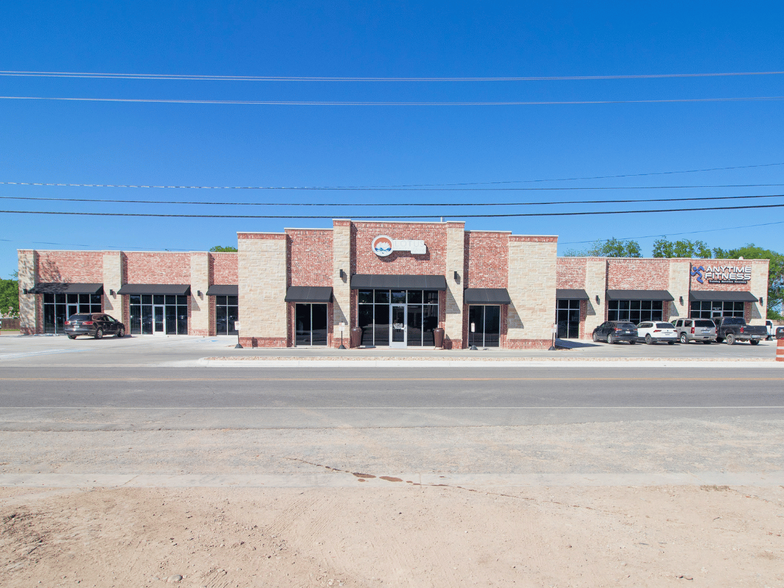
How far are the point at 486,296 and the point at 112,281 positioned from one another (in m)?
27.4

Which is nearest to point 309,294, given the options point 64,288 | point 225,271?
point 225,271

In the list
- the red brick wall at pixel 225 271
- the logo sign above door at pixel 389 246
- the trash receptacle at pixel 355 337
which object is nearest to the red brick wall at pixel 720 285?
the logo sign above door at pixel 389 246

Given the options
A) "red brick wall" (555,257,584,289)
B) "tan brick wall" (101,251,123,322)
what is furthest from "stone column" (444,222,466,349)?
"tan brick wall" (101,251,123,322)

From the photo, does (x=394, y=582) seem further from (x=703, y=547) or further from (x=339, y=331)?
(x=339, y=331)

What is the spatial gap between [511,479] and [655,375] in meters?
11.6

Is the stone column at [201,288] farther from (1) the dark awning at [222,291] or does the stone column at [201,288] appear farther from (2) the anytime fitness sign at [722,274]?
(2) the anytime fitness sign at [722,274]

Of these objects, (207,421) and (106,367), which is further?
(106,367)

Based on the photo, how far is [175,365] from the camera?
52.2 ft

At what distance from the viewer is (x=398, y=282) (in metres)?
24.4

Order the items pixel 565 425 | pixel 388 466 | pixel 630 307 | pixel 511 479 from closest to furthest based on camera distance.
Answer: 1. pixel 511 479
2. pixel 388 466
3. pixel 565 425
4. pixel 630 307

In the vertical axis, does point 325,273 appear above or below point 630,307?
above

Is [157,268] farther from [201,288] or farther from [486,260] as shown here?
[486,260]

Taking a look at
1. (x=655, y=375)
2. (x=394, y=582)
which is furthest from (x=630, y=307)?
(x=394, y=582)

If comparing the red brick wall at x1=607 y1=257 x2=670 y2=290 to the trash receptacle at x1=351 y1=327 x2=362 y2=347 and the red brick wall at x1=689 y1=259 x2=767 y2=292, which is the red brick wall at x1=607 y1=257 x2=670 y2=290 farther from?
the trash receptacle at x1=351 y1=327 x2=362 y2=347
